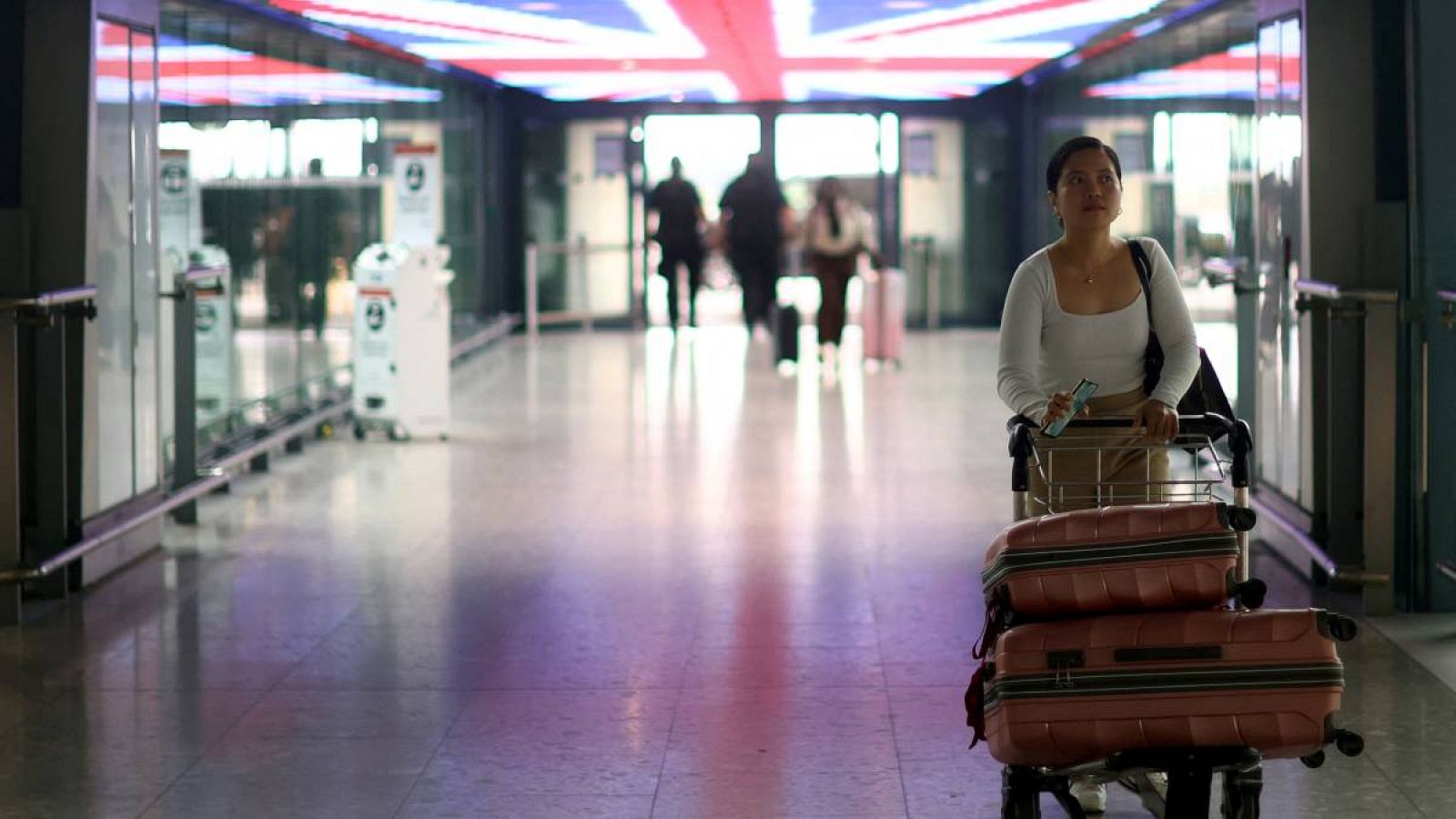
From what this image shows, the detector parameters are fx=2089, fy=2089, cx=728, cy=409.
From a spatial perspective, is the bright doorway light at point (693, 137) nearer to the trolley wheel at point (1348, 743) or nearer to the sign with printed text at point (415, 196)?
the sign with printed text at point (415, 196)

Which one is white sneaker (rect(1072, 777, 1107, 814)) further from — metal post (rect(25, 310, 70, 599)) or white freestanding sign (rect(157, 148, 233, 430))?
white freestanding sign (rect(157, 148, 233, 430))

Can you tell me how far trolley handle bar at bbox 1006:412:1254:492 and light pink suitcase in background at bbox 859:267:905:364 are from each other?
561 inches

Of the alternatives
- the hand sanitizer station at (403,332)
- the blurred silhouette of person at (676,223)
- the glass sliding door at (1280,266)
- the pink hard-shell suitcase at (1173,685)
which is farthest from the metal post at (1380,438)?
the blurred silhouette of person at (676,223)

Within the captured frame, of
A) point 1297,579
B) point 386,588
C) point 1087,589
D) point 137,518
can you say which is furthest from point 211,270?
point 1087,589

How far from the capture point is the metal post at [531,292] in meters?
24.2

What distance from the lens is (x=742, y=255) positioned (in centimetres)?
2158

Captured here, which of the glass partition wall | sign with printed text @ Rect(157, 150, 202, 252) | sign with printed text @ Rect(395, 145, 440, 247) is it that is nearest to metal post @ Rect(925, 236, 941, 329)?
the glass partition wall

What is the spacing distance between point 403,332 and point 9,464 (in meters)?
5.99

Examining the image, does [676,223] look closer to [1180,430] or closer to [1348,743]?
[1180,430]

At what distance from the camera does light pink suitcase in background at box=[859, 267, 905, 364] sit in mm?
18906

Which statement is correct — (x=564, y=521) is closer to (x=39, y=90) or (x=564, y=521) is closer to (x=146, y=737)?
(x=39, y=90)

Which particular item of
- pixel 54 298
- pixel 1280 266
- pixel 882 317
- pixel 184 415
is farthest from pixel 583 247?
pixel 54 298

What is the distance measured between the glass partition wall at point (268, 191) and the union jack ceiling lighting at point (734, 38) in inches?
17.4

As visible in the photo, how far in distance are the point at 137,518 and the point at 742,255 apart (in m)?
13.6
